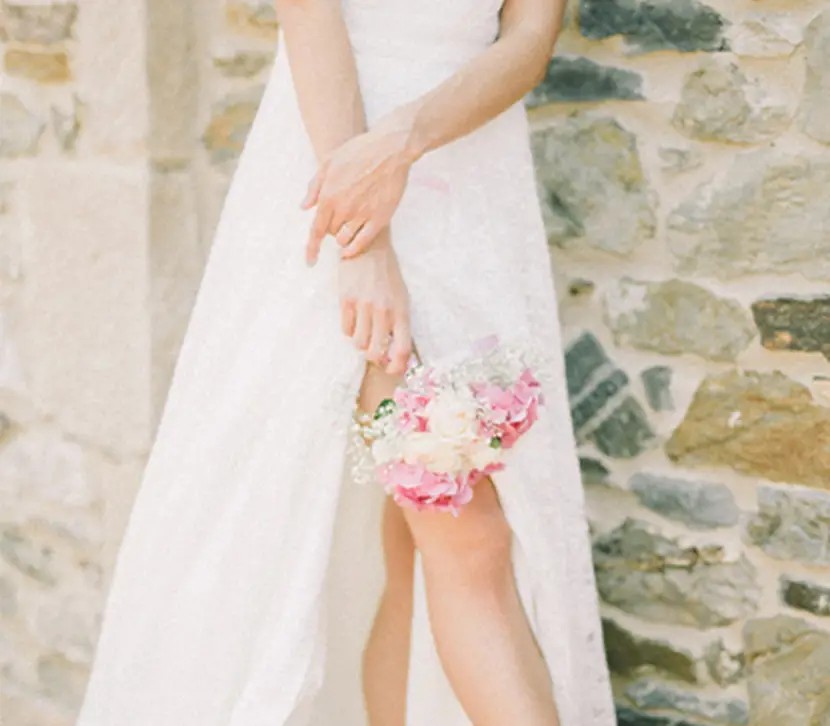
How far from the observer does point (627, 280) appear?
90.3 inches

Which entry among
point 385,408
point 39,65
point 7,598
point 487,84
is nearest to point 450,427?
point 385,408

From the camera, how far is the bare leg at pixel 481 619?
164cm

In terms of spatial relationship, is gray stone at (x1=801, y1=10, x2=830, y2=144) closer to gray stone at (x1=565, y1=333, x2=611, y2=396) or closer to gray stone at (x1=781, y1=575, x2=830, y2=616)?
gray stone at (x1=565, y1=333, x2=611, y2=396)

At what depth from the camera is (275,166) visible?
1921mm

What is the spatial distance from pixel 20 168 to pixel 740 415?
5.39 ft

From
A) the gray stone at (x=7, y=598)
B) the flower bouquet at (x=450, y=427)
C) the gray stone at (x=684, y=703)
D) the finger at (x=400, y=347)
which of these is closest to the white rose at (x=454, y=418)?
the flower bouquet at (x=450, y=427)

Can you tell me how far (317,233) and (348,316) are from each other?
12 centimetres

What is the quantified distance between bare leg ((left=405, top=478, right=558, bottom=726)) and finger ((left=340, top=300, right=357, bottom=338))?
26 cm

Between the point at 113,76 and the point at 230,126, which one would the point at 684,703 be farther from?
the point at 113,76

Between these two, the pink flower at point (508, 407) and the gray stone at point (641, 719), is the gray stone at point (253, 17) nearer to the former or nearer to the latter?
the pink flower at point (508, 407)

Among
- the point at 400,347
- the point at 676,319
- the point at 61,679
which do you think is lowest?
the point at 61,679

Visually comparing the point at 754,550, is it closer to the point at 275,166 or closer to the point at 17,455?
the point at 275,166

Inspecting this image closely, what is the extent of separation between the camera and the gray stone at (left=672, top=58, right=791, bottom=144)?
211 cm

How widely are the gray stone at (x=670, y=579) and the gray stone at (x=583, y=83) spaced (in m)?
0.78
